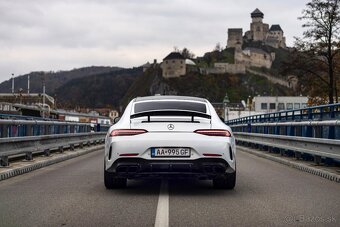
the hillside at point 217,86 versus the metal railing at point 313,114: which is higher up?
the hillside at point 217,86

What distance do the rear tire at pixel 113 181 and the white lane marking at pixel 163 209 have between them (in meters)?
0.61

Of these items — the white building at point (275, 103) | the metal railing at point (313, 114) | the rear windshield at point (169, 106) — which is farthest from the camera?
the white building at point (275, 103)

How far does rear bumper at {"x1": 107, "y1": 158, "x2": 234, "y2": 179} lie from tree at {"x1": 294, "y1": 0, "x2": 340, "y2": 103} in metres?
32.7

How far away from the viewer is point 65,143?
663 inches

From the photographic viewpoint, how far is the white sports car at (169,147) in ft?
23.9

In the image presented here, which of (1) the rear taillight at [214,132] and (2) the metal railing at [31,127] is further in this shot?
(2) the metal railing at [31,127]

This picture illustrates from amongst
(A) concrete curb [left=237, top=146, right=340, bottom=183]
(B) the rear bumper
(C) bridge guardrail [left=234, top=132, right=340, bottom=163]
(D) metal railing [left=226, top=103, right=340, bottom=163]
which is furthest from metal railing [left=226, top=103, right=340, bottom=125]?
(B) the rear bumper

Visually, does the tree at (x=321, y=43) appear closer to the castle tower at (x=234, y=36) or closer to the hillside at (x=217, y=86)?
the hillside at (x=217, y=86)

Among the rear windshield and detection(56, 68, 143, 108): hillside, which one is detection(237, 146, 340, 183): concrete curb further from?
detection(56, 68, 143, 108): hillside

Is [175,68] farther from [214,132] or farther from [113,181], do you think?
[214,132]

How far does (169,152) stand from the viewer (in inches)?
288

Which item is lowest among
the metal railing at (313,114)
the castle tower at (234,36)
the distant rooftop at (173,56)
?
the metal railing at (313,114)

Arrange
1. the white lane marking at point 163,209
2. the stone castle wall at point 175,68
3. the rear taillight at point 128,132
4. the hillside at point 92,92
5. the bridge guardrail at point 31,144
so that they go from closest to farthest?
the white lane marking at point 163,209, the rear taillight at point 128,132, the bridge guardrail at point 31,144, the stone castle wall at point 175,68, the hillside at point 92,92

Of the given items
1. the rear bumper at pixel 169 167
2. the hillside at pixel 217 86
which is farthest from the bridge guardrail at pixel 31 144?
the hillside at pixel 217 86
